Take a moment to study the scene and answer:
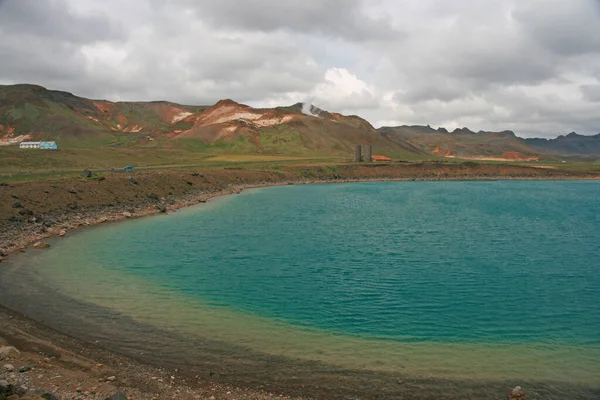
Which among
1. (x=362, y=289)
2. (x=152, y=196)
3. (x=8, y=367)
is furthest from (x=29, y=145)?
(x=8, y=367)

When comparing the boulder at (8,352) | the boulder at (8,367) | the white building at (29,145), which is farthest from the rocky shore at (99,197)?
the white building at (29,145)

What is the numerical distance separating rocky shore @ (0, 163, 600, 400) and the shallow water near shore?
1.88m

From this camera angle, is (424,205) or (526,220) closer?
(526,220)

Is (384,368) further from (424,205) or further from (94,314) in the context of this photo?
(424,205)

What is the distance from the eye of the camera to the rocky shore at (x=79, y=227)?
12.9m

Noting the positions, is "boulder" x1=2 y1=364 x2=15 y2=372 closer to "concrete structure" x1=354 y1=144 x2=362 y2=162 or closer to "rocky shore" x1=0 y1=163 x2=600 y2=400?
"rocky shore" x1=0 y1=163 x2=600 y2=400

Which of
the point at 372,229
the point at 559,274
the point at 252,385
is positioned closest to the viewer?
the point at 252,385

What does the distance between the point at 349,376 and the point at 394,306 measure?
8.26 m

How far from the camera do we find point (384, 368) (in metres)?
15.6

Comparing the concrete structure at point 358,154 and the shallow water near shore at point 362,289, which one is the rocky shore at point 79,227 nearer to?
the shallow water near shore at point 362,289

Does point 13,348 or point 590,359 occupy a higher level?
point 13,348

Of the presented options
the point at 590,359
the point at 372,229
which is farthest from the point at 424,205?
the point at 590,359

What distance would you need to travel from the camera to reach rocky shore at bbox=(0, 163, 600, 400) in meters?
12.9

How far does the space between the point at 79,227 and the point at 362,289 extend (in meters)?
32.1
